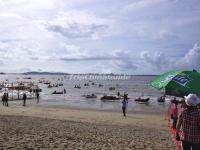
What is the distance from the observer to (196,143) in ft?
22.8

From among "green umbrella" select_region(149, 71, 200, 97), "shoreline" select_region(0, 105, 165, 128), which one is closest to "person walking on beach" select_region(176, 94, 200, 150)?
"green umbrella" select_region(149, 71, 200, 97)

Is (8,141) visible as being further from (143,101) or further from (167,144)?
(143,101)

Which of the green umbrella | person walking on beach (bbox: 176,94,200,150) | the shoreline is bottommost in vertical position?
the shoreline

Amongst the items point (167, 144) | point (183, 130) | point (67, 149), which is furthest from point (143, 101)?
point (183, 130)

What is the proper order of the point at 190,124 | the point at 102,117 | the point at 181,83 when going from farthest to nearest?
the point at 102,117 → the point at 181,83 → the point at 190,124

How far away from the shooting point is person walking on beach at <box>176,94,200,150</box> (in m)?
6.93

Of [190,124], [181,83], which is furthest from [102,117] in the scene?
[190,124]

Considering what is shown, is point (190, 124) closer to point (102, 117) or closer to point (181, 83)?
point (181, 83)

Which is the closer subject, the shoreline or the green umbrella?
the green umbrella

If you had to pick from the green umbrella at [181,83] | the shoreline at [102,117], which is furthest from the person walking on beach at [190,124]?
the shoreline at [102,117]

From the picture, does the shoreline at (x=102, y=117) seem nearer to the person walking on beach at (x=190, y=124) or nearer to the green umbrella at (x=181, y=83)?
the green umbrella at (x=181, y=83)

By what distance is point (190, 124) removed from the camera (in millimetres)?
7004

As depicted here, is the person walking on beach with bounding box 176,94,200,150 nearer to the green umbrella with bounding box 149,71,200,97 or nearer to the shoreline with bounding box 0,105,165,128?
the green umbrella with bounding box 149,71,200,97

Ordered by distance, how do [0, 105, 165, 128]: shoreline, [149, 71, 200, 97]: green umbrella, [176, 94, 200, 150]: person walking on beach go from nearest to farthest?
[176, 94, 200, 150]: person walking on beach → [149, 71, 200, 97]: green umbrella → [0, 105, 165, 128]: shoreline
